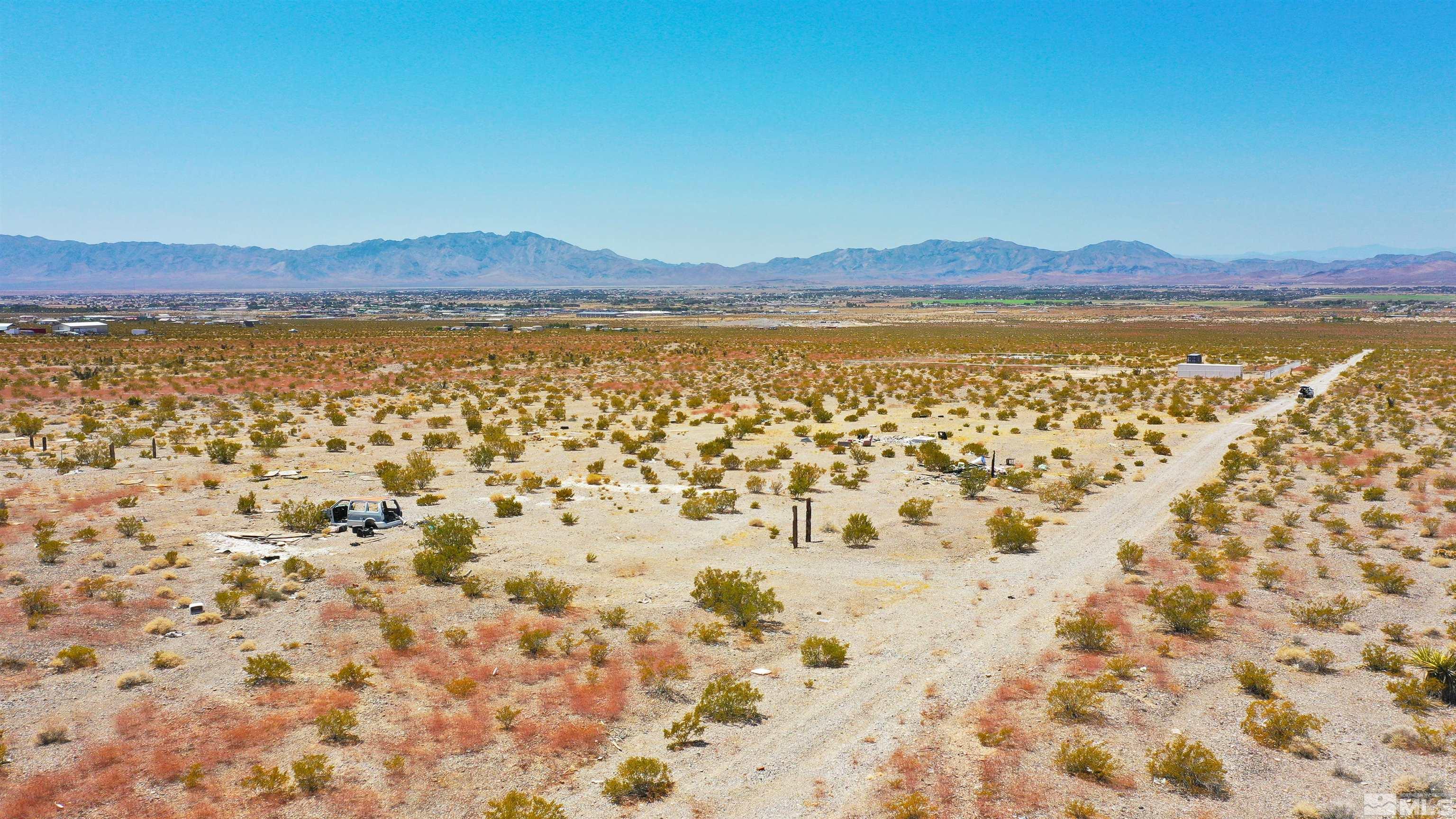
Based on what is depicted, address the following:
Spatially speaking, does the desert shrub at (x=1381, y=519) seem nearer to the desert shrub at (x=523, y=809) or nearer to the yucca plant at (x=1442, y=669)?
the yucca plant at (x=1442, y=669)

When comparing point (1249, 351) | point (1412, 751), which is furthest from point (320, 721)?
point (1249, 351)

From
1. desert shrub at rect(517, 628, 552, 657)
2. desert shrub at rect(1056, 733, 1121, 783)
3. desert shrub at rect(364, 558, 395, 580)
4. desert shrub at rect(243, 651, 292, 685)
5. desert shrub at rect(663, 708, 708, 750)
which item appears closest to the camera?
desert shrub at rect(1056, 733, 1121, 783)

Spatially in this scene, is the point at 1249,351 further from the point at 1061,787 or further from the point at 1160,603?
the point at 1061,787

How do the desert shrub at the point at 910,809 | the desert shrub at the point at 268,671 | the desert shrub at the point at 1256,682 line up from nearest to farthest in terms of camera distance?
the desert shrub at the point at 910,809, the desert shrub at the point at 1256,682, the desert shrub at the point at 268,671

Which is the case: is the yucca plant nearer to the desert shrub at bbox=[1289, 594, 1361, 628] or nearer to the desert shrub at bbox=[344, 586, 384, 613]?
the desert shrub at bbox=[1289, 594, 1361, 628]

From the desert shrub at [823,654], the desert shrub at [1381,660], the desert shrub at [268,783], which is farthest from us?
the desert shrub at [823,654]

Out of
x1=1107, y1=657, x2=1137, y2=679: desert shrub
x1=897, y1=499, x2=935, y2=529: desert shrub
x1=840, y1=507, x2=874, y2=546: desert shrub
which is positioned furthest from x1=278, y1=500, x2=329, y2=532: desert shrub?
x1=1107, y1=657, x2=1137, y2=679: desert shrub

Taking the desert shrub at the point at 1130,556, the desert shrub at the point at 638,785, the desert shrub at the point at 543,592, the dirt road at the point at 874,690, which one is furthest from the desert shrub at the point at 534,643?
the desert shrub at the point at 1130,556

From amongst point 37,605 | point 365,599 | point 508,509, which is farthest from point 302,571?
point 508,509

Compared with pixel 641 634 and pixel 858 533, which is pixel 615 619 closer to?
pixel 641 634
